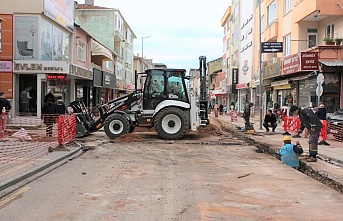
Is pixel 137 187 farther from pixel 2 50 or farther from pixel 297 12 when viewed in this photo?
pixel 297 12

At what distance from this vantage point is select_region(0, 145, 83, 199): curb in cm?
764

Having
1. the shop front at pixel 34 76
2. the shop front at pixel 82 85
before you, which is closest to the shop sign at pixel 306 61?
the shop front at pixel 34 76

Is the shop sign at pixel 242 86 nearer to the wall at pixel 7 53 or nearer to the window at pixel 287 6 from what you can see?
the window at pixel 287 6

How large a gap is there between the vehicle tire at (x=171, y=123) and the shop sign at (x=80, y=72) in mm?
9802

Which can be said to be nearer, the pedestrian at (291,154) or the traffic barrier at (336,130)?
the pedestrian at (291,154)

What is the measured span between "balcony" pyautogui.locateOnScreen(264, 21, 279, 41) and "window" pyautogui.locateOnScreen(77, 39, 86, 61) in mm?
14880

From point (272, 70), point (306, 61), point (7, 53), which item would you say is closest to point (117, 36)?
point (272, 70)

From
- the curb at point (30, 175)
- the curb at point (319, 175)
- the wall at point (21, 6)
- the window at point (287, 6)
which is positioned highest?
the window at point (287, 6)

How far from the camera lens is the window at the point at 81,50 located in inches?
1245

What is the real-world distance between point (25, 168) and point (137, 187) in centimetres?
298

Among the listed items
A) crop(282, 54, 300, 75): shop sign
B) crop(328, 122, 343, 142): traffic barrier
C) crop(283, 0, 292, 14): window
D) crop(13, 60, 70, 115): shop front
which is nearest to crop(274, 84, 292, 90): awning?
crop(282, 54, 300, 75): shop sign

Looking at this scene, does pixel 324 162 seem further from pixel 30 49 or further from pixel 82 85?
pixel 82 85

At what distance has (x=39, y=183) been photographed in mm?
8461

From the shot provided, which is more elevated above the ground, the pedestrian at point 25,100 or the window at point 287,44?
the window at point 287,44
